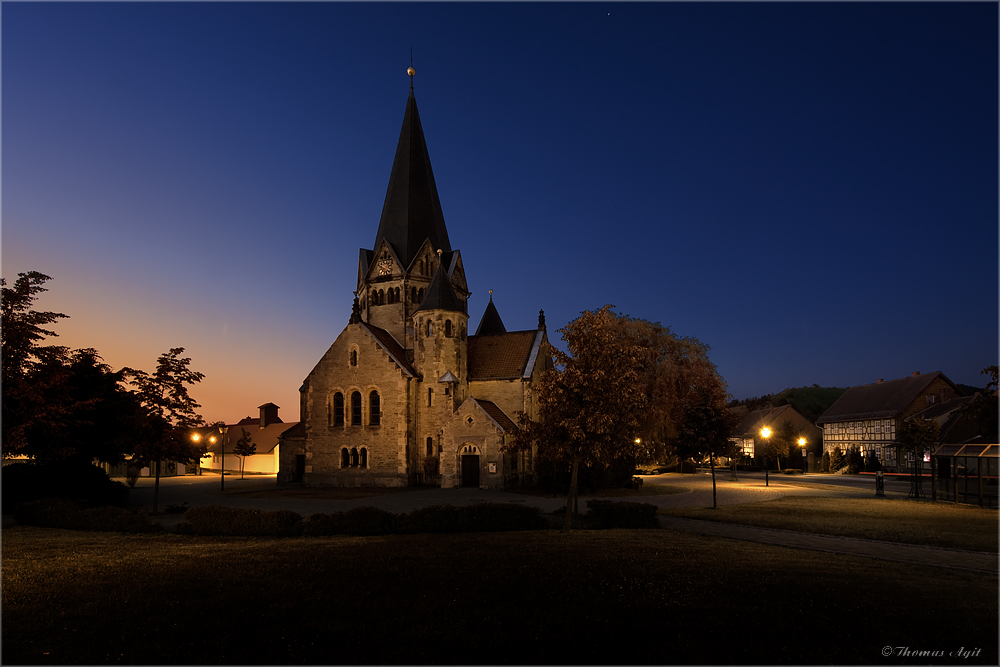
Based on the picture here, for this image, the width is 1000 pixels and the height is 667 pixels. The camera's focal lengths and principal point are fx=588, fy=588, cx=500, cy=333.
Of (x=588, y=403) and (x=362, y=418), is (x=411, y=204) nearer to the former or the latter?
(x=362, y=418)

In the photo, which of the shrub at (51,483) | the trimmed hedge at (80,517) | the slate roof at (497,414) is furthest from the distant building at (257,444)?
the trimmed hedge at (80,517)

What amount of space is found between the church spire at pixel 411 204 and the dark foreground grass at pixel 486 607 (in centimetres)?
3543

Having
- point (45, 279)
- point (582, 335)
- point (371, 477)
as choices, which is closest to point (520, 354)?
point (371, 477)

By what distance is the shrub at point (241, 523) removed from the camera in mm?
16688

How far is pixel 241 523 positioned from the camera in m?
17.1

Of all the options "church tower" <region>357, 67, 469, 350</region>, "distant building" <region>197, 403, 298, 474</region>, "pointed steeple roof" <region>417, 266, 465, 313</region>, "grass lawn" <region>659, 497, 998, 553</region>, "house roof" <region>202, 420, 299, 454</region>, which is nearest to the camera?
"grass lawn" <region>659, 497, 998, 553</region>

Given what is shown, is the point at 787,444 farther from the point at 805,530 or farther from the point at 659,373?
the point at 805,530

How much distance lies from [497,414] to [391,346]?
32.7 ft

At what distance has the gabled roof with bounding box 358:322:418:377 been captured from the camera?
40875mm

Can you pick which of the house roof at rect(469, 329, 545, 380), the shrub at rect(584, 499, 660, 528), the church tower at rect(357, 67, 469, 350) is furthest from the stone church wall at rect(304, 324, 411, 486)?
the shrub at rect(584, 499, 660, 528)

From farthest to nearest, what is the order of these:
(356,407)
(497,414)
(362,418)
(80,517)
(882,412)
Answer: (882,412) < (356,407) < (362,418) < (497,414) < (80,517)

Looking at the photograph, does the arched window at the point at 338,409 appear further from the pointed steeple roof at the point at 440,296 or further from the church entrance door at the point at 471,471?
the church entrance door at the point at 471,471

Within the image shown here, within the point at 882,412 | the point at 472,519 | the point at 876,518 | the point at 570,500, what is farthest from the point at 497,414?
the point at 882,412

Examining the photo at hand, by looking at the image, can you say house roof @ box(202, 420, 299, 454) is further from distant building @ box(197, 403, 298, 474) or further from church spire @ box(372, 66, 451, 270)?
church spire @ box(372, 66, 451, 270)
